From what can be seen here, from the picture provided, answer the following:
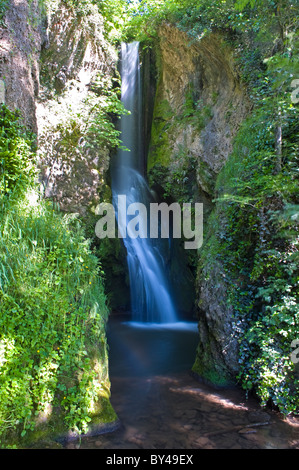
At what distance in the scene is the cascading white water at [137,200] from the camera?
9.67 m

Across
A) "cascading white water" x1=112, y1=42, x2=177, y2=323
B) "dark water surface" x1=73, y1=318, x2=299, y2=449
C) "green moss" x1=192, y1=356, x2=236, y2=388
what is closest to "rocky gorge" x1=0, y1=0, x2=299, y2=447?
"green moss" x1=192, y1=356, x2=236, y2=388

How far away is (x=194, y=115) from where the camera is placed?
389 inches

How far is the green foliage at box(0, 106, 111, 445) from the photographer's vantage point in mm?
3496

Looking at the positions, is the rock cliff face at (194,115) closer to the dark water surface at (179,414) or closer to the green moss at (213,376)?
the green moss at (213,376)

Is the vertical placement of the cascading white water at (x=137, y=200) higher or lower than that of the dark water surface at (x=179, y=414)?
higher

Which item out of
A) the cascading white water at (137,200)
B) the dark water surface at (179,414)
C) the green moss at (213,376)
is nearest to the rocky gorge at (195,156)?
the green moss at (213,376)

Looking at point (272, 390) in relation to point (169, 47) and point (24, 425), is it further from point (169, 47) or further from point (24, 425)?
point (169, 47)

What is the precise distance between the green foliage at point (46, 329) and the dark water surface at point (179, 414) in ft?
1.69

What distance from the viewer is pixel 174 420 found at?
420cm

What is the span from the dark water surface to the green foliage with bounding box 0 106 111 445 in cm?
52

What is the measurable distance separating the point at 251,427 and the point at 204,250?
3.04 m

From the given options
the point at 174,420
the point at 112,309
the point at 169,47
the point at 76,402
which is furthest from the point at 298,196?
the point at 169,47

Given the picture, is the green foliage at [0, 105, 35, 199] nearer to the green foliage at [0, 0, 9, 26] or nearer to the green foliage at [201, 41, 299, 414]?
the green foliage at [0, 0, 9, 26]

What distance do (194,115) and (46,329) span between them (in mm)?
8121
